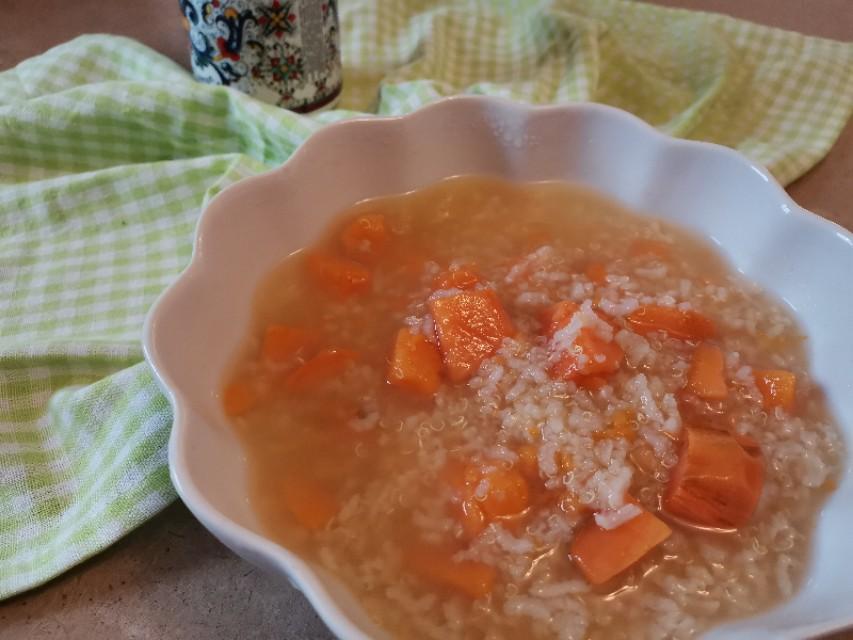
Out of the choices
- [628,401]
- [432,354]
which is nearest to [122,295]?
[432,354]

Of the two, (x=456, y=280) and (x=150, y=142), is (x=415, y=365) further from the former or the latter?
(x=150, y=142)

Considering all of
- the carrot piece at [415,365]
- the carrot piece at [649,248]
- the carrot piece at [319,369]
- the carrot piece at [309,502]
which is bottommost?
the carrot piece at [309,502]

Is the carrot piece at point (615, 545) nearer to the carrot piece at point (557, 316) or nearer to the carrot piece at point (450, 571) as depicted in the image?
the carrot piece at point (450, 571)

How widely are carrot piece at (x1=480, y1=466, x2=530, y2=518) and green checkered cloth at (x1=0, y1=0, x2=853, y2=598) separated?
48cm

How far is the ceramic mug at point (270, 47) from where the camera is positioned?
1.64 metres

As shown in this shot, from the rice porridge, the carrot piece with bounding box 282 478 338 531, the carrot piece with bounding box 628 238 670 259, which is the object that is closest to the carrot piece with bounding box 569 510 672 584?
the rice porridge

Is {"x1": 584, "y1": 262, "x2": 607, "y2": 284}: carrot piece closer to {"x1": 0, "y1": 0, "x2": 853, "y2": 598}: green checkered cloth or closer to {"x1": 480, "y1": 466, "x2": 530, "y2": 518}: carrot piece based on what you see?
{"x1": 480, "y1": 466, "x2": 530, "y2": 518}: carrot piece

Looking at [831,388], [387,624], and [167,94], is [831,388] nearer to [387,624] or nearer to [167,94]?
[387,624]

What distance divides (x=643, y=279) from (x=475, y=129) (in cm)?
46

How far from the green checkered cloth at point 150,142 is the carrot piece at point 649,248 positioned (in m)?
0.49

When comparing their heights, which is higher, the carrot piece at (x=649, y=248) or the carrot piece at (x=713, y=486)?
the carrot piece at (x=649, y=248)

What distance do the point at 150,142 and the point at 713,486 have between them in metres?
1.41

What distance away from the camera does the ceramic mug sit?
1.64 m

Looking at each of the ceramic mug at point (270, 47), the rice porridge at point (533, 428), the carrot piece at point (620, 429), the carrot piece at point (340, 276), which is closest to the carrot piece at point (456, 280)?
the rice porridge at point (533, 428)
